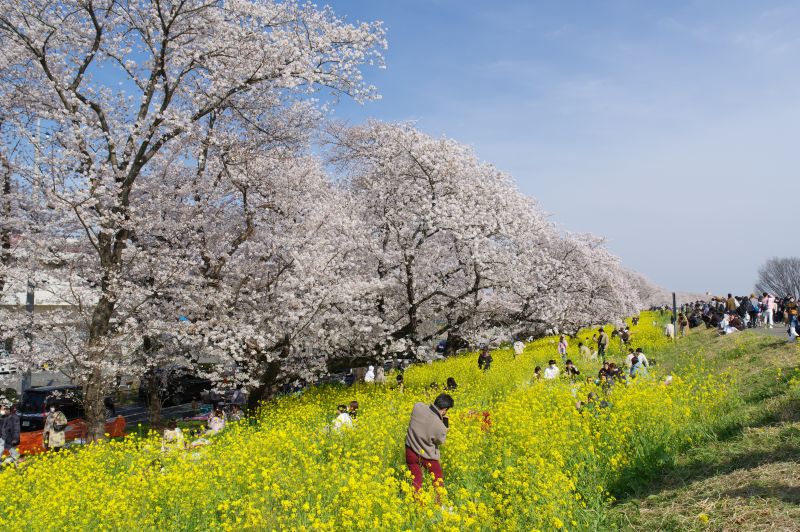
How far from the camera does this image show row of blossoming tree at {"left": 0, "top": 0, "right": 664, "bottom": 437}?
12672mm

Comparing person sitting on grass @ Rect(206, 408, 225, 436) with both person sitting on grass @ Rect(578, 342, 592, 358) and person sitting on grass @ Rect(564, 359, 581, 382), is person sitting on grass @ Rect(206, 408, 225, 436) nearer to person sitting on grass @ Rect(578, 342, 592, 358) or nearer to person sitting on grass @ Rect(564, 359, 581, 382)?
Result: person sitting on grass @ Rect(564, 359, 581, 382)

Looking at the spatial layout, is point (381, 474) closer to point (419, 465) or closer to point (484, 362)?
point (419, 465)

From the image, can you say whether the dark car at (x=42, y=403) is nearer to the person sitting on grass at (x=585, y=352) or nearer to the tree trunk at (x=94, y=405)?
the tree trunk at (x=94, y=405)

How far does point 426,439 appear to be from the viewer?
25.9 feet

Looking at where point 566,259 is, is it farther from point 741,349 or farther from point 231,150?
point 231,150

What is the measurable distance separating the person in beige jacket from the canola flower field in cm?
24

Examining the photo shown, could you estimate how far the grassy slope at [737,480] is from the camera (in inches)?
232

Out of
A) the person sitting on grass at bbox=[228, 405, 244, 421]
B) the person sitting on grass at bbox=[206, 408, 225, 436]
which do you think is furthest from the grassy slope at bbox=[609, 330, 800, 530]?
the person sitting on grass at bbox=[228, 405, 244, 421]

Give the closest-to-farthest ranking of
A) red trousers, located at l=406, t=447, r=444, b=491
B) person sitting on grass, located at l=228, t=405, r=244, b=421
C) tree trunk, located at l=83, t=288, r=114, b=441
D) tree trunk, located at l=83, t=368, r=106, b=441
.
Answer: red trousers, located at l=406, t=447, r=444, b=491, tree trunk, located at l=83, t=288, r=114, b=441, tree trunk, located at l=83, t=368, r=106, b=441, person sitting on grass, located at l=228, t=405, r=244, b=421

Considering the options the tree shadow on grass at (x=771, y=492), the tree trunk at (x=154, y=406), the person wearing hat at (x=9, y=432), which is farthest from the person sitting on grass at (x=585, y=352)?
the person wearing hat at (x=9, y=432)

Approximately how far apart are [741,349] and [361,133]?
18.1 m

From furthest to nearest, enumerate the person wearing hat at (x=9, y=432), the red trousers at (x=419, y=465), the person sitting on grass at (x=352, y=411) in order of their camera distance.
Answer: the person wearing hat at (x=9, y=432) → the person sitting on grass at (x=352, y=411) → the red trousers at (x=419, y=465)

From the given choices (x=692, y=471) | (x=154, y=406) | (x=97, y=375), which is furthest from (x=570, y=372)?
(x=154, y=406)

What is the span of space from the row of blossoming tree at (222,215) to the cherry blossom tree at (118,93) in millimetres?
56
